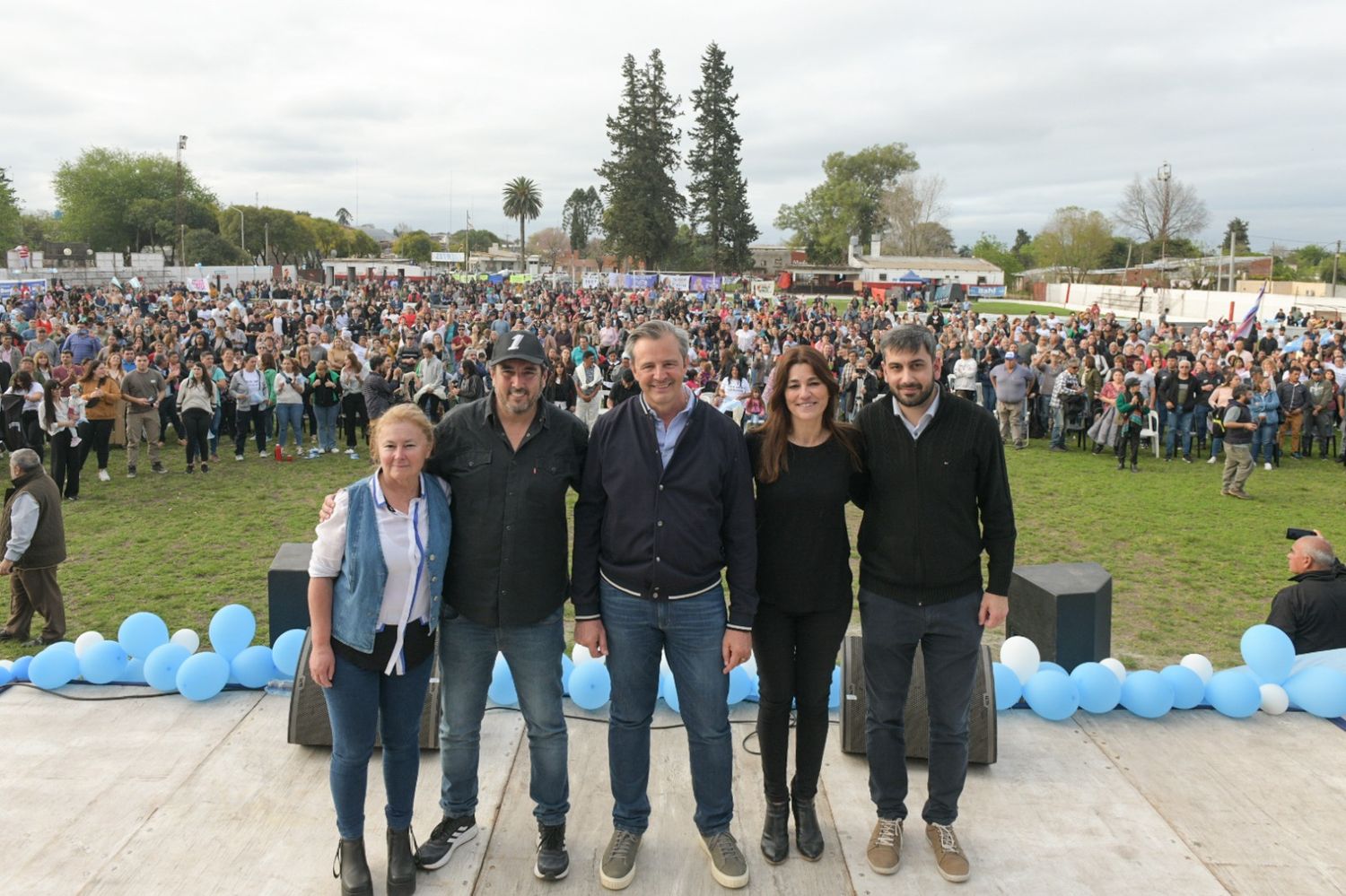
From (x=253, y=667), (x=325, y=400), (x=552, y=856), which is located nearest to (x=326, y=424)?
(x=325, y=400)

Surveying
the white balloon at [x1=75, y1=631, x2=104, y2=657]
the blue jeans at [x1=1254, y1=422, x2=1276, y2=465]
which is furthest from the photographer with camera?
the blue jeans at [x1=1254, y1=422, x2=1276, y2=465]

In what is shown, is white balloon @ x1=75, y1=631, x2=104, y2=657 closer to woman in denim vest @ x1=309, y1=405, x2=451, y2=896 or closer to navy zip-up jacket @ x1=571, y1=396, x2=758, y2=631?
woman in denim vest @ x1=309, y1=405, x2=451, y2=896

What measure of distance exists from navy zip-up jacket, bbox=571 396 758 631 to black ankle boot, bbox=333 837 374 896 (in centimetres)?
105

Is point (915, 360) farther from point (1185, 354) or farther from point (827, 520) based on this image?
point (1185, 354)

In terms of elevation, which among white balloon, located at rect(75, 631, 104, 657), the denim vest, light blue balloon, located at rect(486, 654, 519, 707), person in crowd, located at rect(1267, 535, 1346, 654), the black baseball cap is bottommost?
light blue balloon, located at rect(486, 654, 519, 707)

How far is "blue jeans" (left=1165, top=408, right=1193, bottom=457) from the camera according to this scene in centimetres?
1294

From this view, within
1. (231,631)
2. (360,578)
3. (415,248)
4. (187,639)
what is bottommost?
(187,639)

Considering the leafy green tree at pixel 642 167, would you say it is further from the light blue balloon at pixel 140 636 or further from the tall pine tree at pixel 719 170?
the light blue balloon at pixel 140 636

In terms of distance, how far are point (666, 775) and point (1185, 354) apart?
45.2 ft

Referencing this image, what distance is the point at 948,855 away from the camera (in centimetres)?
309

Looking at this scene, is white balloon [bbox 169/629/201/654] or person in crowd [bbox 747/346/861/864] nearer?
person in crowd [bbox 747/346/861/864]

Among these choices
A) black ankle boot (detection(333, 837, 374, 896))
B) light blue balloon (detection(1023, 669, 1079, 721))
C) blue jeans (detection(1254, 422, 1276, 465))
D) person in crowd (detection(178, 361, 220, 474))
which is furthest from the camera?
blue jeans (detection(1254, 422, 1276, 465))

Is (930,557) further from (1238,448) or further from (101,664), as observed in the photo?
(1238,448)

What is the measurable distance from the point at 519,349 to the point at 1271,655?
393 centimetres
